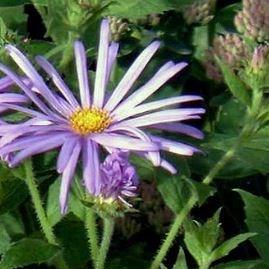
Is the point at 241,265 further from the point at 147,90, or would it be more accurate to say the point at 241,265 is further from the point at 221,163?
the point at 147,90

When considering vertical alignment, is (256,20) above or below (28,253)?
above

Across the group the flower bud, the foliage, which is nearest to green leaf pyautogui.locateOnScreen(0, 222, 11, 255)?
the foliage

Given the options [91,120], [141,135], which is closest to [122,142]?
[141,135]

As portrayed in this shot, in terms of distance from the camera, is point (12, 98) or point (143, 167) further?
point (143, 167)

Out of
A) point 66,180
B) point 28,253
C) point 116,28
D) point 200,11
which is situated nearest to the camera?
point 66,180

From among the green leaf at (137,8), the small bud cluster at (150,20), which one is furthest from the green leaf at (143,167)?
the small bud cluster at (150,20)

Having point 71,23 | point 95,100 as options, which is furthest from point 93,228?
point 71,23

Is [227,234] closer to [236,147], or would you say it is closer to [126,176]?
[236,147]
